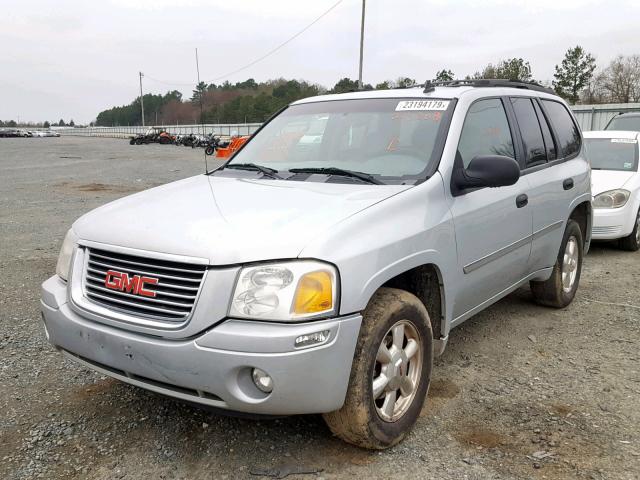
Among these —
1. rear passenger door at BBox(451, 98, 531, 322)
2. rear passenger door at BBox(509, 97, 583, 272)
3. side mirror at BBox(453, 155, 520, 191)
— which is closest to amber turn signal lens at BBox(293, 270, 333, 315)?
rear passenger door at BBox(451, 98, 531, 322)

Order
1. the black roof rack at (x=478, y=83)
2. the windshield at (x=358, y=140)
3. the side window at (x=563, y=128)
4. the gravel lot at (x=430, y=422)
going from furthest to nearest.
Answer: the side window at (x=563, y=128)
the black roof rack at (x=478, y=83)
the windshield at (x=358, y=140)
the gravel lot at (x=430, y=422)

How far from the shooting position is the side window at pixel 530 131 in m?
4.19

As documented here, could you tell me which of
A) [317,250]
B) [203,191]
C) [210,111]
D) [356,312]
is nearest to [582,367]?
[356,312]

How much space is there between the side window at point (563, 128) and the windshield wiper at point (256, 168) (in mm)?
2486

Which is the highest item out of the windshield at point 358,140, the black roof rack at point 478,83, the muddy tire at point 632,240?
the black roof rack at point 478,83

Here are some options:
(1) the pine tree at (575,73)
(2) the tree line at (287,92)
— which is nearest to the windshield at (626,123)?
(2) the tree line at (287,92)

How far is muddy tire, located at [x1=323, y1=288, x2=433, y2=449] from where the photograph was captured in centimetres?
256

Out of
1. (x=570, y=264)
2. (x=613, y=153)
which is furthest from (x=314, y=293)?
(x=613, y=153)

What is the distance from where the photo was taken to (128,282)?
257cm

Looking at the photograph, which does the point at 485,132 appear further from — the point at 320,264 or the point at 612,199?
the point at 612,199

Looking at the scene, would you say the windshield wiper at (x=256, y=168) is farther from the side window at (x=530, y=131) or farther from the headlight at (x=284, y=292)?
the side window at (x=530, y=131)

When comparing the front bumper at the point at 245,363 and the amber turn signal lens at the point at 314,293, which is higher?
the amber turn signal lens at the point at 314,293

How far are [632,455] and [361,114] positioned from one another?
2485 millimetres

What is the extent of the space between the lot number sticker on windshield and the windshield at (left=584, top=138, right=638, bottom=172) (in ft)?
16.1
